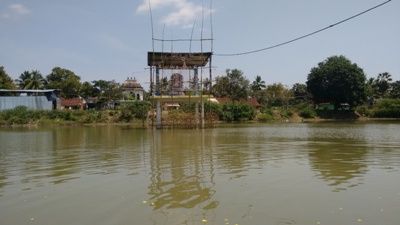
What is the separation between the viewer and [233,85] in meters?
87.5

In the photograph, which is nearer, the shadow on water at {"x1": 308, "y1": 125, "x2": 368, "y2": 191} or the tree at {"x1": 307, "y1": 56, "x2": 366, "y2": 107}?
the shadow on water at {"x1": 308, "y1": 125, "x2": 368, "y2": 191}

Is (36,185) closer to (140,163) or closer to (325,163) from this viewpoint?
(140,163)

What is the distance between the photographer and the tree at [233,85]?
86.8 m

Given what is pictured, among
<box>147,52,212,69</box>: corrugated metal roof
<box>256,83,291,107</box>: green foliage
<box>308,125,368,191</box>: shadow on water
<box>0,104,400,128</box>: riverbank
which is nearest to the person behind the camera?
<box>308,125,368,191</box>: shadow on water

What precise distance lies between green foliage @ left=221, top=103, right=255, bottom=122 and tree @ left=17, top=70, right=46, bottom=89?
41.4 metres

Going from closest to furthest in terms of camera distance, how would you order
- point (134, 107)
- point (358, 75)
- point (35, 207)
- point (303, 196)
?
point (35, 207), point (303, 196), point (134, 107), point (358, 75)

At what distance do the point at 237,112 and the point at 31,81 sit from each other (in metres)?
44.2

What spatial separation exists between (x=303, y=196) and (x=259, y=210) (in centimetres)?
184

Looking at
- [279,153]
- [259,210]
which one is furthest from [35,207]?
[279,153]

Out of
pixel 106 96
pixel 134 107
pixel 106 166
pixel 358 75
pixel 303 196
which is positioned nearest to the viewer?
pixel 303 196

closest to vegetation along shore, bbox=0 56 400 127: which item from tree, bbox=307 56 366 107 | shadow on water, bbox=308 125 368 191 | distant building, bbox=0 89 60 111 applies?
tree, bbox=307 56 366 107

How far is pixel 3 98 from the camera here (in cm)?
7088

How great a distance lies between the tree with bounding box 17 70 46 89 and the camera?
88363 millimetres

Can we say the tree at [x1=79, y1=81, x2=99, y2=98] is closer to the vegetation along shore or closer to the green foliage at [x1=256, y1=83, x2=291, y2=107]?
the vegetation along shore
